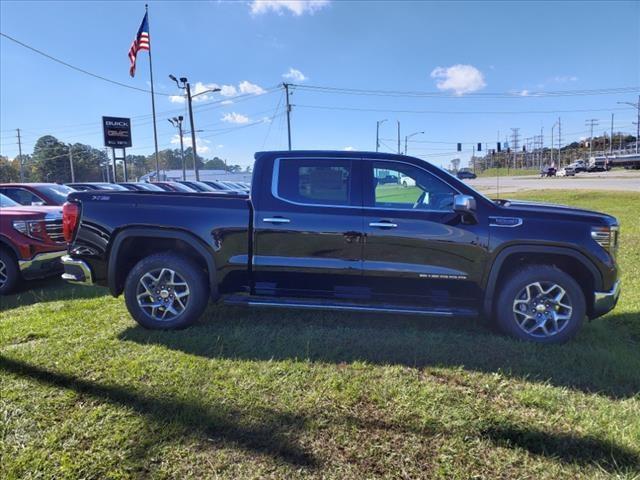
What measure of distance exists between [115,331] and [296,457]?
2798 mm

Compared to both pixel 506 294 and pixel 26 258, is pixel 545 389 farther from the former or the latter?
pixel 26 258

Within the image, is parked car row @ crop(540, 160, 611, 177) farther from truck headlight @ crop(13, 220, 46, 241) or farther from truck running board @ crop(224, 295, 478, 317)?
truck headlight @ crop(13, 220, 46, 241)

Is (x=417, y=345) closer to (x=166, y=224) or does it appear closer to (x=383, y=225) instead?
(x=383, y=225)

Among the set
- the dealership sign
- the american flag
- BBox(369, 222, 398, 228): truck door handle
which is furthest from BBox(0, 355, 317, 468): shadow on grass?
the dealership sign

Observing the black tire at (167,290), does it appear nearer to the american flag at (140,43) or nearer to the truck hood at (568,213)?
the truck hood at (568,213)

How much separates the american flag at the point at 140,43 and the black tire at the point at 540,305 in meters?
23.2

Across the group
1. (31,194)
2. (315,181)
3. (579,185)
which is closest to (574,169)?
(579,185)

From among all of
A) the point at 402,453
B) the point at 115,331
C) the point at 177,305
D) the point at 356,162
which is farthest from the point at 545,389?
the point at 115,331

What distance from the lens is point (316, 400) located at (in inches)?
120

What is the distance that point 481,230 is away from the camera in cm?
397

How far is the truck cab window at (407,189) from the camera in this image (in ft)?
13.6

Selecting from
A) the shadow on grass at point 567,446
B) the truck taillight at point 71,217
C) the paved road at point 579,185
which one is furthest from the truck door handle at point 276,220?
the paved road at point 579,185

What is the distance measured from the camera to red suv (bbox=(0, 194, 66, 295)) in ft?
19.5

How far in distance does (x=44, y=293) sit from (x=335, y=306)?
Answer: 15.1ft
